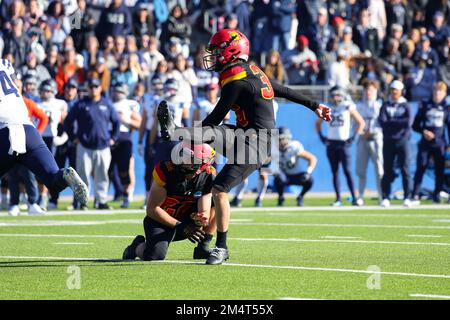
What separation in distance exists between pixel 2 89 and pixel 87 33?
38.8ft

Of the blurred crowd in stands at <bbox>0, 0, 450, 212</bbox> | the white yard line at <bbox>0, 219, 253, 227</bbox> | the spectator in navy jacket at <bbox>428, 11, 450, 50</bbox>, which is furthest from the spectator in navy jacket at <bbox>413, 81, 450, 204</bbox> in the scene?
the white yard line at <bbox>0, 219, 253, 227</bbox>

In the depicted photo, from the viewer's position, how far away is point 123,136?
19422 mm

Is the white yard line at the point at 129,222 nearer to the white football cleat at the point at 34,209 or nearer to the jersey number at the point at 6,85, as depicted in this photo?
the white football cleat at the point at 34,209

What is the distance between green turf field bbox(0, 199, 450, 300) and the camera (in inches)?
314

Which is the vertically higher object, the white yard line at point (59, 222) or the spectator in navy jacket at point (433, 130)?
the spectator in navy jacket at point (433, 130)

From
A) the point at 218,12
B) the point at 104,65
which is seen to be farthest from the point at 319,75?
the point at 104,65

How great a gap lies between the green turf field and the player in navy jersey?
52 cm

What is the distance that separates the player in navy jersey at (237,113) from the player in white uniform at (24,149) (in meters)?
0.88

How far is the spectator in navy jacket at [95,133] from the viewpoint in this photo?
18.3 m

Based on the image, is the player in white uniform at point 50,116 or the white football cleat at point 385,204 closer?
the player in white uniform at point 50,116

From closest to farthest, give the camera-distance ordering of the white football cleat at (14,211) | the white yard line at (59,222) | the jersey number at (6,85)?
the jersey number at (6,85) < the white yard line at (59,222) < the white football cleat at (14,211)

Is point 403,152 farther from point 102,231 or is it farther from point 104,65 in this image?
point 102,231

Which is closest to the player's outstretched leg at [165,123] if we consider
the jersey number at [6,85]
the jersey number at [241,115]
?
the jersey number at [241,115]

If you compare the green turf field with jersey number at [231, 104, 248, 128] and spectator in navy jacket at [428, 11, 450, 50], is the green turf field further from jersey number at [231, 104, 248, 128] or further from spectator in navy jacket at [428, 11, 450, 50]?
spectator in navy jacket at [428, 11, 450, 50]
